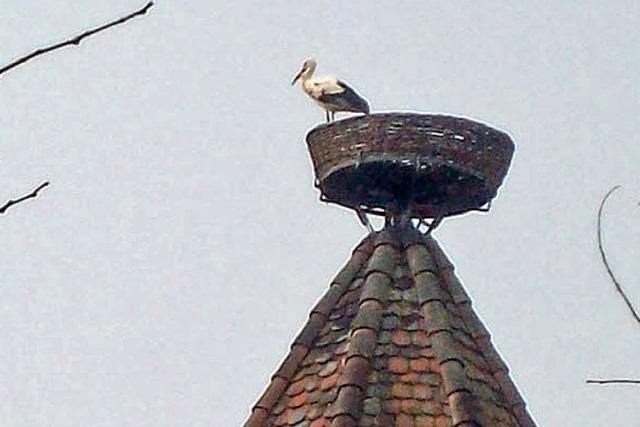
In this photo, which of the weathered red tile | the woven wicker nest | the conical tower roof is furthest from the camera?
the woven wicker nest

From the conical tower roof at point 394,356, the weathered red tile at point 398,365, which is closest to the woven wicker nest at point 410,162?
the conical tower roof at point 394,356

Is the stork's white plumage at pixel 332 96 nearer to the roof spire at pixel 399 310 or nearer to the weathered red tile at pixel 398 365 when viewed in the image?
the roof spire at pixel 399 310

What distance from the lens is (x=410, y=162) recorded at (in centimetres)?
657

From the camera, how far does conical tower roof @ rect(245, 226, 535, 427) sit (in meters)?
5.99

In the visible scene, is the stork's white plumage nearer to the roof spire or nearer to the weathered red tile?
the roof spire

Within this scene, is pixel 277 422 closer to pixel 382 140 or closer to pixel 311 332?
pixel 311 332

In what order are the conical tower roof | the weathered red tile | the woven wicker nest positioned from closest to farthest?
1. the conical tower roof
2. the weathered red tile
3. the woven wicker nest

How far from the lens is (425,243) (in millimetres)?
7016

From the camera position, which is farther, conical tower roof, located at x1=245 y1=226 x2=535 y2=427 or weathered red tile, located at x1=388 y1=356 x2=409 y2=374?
weathered red tile, located at x1=388 y1=356 x2=409 y2=374

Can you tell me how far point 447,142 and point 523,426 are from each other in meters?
1.21

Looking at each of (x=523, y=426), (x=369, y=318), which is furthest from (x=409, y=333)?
(x=523, y=426)

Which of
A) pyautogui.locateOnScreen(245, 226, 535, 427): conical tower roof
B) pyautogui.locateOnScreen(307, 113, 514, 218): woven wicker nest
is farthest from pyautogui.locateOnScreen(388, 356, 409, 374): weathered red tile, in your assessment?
pyautogui.locateOnScreen(307, 113, 514, 218): woven wicker nest

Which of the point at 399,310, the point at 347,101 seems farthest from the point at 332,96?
the point at 399,310

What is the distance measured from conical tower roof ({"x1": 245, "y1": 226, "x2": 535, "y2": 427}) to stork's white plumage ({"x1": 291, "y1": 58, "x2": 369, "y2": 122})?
57 centimetres
